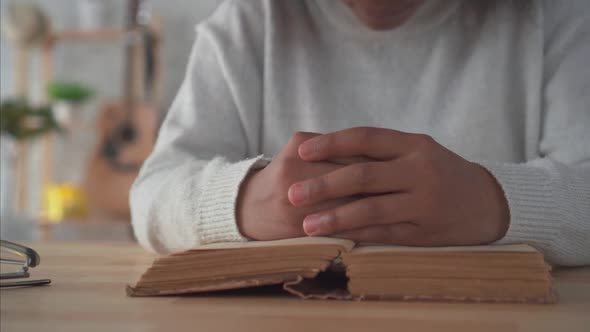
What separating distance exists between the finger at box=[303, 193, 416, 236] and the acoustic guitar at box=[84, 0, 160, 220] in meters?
3.28

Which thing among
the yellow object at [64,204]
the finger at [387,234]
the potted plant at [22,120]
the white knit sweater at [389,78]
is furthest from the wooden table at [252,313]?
the yellow object at [64,204]

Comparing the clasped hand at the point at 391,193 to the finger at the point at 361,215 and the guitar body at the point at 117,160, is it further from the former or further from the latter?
the guitar body at the point at 117,160

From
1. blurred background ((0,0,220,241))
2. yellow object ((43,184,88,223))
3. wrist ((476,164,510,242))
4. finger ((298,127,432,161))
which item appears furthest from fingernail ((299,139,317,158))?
yellow object ((43,184,88,223))

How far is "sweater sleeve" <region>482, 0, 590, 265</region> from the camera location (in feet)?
2.03

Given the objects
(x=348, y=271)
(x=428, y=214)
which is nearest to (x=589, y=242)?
(x=428, y=214)

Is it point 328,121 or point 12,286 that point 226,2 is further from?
point 12,286

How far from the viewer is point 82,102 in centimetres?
395

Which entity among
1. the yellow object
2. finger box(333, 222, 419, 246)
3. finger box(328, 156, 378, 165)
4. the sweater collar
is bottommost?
the yellow object

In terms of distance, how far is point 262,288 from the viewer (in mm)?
512

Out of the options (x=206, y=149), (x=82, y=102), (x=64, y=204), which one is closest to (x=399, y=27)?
(x=206, y=149)

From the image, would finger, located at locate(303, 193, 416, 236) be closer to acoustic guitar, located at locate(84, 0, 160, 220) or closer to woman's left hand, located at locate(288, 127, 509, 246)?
woman's left hand, located at locate(288, 127, 509, 246)

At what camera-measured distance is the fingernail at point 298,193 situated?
59cm

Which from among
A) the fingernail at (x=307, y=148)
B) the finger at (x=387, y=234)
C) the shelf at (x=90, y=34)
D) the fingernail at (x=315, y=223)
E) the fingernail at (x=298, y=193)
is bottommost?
the finger at (x=387, y=234)

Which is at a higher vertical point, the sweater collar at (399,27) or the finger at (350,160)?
the sweater collar at (399,27)
